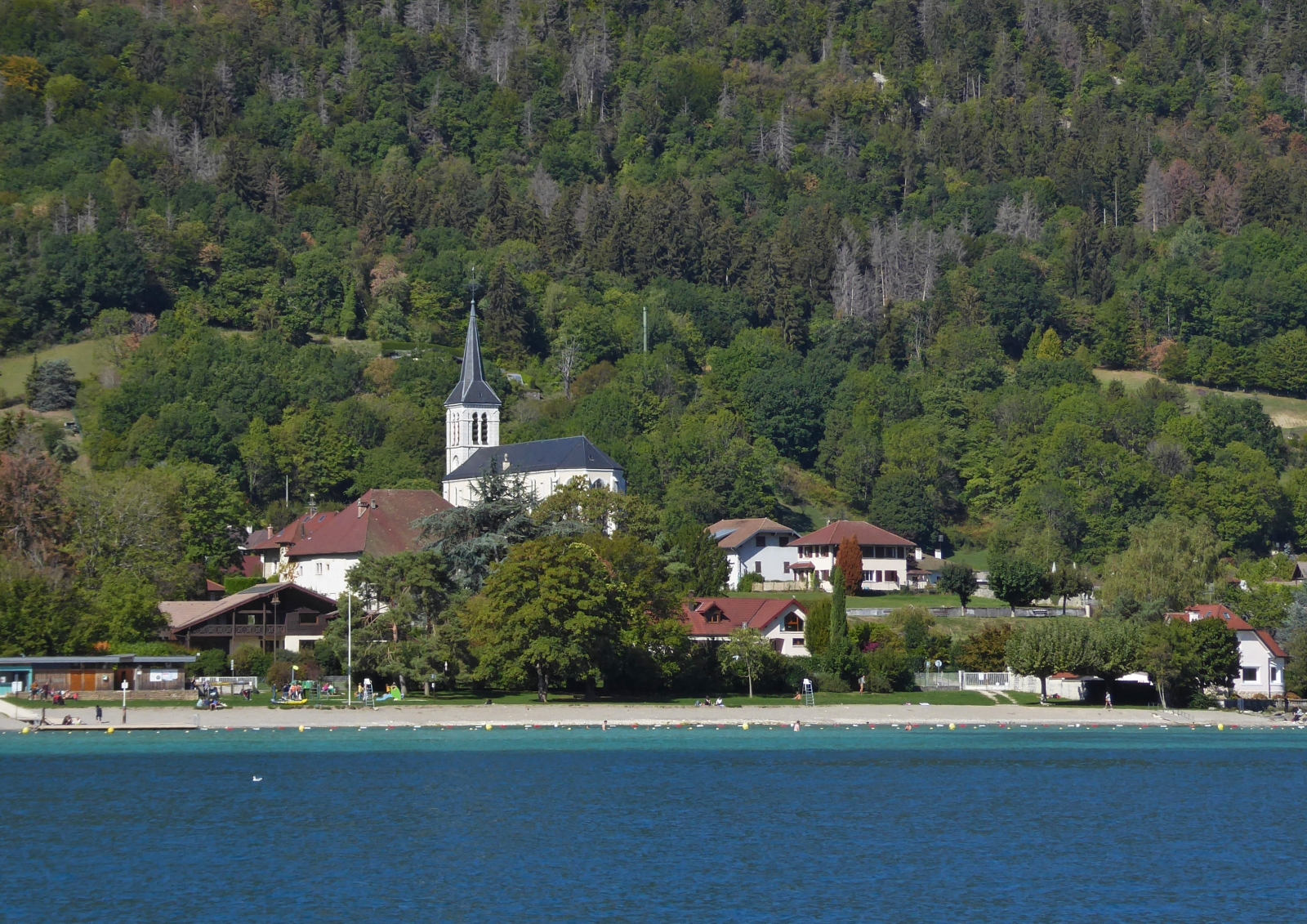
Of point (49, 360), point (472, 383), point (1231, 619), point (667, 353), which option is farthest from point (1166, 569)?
point (49, 360)

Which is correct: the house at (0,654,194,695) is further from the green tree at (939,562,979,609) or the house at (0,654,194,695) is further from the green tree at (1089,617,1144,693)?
the green tree at (939,562,979,609)

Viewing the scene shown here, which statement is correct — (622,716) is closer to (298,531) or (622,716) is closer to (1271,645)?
(1271,645)

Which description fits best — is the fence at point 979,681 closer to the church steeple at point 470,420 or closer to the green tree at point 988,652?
the green tree at point 988,652

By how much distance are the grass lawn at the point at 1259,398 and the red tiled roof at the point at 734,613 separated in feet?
255

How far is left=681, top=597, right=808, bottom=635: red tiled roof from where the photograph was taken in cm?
8631

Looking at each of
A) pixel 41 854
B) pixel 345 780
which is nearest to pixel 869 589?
pixel 345 780


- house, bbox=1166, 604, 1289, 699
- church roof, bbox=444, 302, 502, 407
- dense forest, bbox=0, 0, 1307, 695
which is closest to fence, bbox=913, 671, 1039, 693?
house, bbox=1166, 604, 1289, 699

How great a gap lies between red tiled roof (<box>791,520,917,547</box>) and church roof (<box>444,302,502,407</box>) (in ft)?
97.2

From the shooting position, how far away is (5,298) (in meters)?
161

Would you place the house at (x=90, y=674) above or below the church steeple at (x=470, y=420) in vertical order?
below

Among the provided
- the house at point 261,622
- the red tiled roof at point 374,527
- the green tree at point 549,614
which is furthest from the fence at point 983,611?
the house at point 261,622

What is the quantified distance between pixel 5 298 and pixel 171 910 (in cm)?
13304

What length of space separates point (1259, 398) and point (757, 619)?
90.4m

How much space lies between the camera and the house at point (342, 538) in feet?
339
